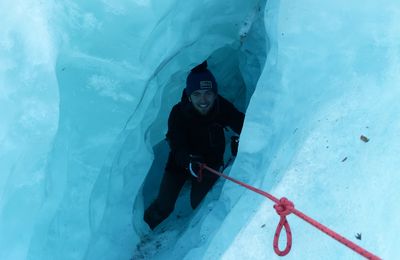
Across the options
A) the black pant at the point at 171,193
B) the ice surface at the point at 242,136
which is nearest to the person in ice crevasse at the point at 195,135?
the black pant at the point at 171,193

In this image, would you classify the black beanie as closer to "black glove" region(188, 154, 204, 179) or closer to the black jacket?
the black jacket

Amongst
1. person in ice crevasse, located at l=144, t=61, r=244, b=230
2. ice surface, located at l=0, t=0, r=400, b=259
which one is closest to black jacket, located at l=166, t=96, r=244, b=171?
person in ice crevasse, located at l=144, t=61, r=244, b=230

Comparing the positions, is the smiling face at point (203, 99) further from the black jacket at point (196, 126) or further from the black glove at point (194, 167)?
the black glove at point (194, 167)

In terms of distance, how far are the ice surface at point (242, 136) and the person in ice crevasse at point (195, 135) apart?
357 mm

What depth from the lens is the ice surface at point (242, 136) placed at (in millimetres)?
1337

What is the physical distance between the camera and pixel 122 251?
2379 millimetres

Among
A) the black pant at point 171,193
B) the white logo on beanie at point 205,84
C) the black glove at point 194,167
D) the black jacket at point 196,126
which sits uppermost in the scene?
the white logo on beanie at point 205,84

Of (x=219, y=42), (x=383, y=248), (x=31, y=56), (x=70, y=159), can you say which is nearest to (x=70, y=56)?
(x=31, y=56)

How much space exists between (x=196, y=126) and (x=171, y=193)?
46 cm

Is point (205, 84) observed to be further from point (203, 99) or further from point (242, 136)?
point (242, 136)

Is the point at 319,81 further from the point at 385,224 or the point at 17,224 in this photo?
the point at 17,224

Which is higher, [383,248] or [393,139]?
[393,139]

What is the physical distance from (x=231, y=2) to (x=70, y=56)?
1.12m

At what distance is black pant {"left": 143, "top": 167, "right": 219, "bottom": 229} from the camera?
8.86 ft
